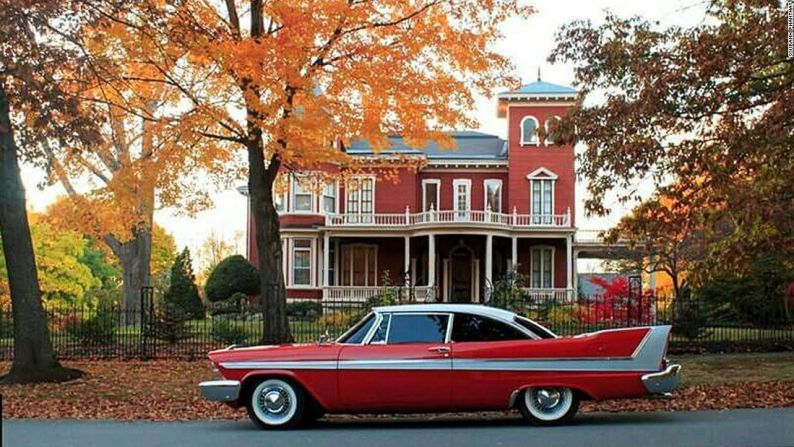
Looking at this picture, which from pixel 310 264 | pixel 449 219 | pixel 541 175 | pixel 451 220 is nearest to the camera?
pixel 451 220

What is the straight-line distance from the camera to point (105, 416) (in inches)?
512

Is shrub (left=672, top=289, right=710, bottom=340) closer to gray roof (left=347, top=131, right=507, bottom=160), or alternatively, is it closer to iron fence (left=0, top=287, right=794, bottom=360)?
iron fence (left=0, top=287, right=794, bottom=360)

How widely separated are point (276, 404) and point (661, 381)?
15.6ft

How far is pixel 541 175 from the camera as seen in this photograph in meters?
43.4

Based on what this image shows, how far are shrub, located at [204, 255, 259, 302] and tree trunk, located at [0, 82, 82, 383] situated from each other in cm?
2204

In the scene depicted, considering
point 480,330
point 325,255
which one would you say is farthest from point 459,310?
point 325,255

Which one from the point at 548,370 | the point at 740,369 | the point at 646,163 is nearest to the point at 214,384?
the point at 548,370

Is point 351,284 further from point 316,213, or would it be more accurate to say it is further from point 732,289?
point 732,289

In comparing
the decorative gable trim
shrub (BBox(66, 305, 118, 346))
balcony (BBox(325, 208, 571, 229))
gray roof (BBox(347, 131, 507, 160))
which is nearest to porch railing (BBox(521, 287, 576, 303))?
balcony (BBox(325, 208, 571, 229))

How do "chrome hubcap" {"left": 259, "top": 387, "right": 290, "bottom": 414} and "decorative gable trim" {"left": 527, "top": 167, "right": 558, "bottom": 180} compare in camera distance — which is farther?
"decorative gable trim" {"left": 527, "top": 167, "right": 558, "bottom": 180}

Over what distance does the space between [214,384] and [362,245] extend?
33.1 m

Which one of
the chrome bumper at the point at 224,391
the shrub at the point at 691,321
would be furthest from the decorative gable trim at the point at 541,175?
the chrome bumper at the point at 224,391

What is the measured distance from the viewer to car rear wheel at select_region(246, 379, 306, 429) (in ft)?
36.0

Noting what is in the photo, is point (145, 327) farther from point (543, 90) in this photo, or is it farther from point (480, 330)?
point (543, 90)
